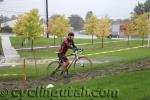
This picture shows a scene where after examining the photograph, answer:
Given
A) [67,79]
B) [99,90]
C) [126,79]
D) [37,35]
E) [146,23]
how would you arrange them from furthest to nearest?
[146,23], [37,35], [67,79], [126,79], [99,90]

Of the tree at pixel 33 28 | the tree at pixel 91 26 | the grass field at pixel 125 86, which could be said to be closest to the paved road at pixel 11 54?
the tree at pixel 33 28

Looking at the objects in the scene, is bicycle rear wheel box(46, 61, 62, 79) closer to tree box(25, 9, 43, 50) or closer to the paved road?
the paved road

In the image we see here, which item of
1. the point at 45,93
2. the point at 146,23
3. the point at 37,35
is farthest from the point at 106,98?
the point at 146,23

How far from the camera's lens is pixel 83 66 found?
51.1 feet

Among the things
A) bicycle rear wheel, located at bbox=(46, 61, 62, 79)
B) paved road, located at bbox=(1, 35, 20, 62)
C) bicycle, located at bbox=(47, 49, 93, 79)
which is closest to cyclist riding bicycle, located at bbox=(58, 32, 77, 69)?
bicycle, located at bbox=(47, 49, 93, 79)

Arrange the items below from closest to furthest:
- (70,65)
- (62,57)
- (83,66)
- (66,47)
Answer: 1. (66,47)
2. (62,57)
3. (70,65)
4. (83,66)

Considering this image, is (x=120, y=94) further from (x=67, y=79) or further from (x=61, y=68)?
(x=61, y=68)

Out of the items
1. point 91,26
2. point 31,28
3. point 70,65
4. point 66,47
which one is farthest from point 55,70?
point 91,26

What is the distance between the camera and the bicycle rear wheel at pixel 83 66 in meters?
15.4

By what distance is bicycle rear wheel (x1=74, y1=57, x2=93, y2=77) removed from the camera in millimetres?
15367

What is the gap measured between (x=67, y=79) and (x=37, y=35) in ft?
107

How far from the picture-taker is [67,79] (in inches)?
561

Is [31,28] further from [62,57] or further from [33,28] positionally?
[62,57]

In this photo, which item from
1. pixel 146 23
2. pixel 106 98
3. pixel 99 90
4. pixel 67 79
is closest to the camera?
pixel 106 98
